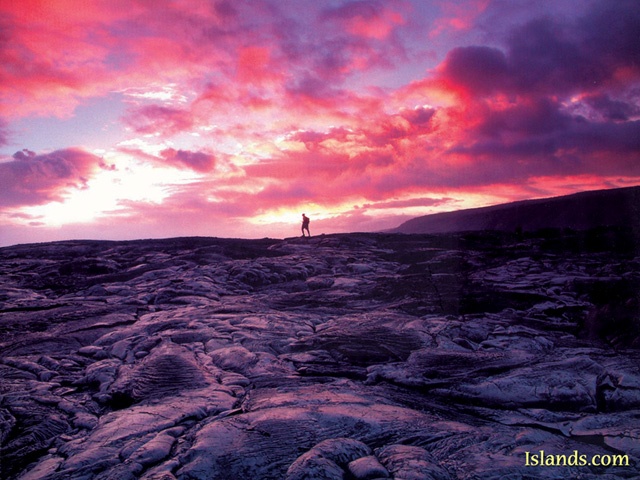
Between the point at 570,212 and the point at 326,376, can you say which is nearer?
the point at 326,376

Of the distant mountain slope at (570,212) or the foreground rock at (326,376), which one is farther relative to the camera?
the distant mountain slope at (570,212)

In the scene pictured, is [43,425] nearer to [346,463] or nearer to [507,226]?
[346,463]

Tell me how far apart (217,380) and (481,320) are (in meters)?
5.04

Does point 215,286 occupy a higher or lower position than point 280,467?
higher

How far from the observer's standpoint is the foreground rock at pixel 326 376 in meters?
3.56

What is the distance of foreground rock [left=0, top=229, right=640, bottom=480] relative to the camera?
3557mm

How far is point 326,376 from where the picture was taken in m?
5.52

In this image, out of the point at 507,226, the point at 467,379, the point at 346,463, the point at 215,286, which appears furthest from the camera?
the point at 507,226

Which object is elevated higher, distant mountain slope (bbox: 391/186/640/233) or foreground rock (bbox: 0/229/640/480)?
distant mountain slope (bbox: 391/186/640/233)

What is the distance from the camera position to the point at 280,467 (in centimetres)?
343

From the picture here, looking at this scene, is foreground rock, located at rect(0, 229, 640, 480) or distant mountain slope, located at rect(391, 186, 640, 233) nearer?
foreground rock, located at rect(0, 229, 640, 480)

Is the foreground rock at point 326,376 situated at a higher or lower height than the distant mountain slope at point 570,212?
lower

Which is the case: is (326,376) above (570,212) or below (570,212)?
below

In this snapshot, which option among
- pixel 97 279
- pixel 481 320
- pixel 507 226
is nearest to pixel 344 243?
pixel 97 279
